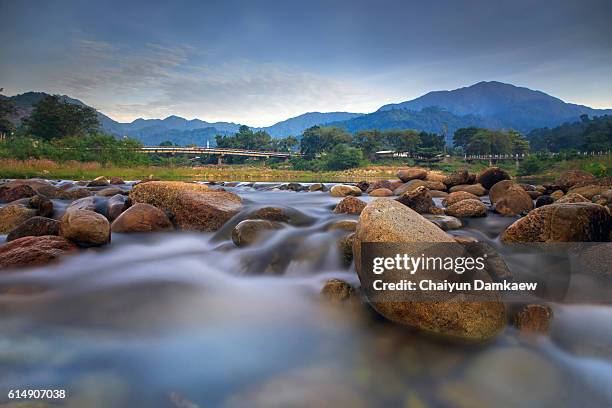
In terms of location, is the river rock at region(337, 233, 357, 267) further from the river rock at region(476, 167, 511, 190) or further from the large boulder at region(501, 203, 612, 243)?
the river rock at region(476, 167, 511, 190)

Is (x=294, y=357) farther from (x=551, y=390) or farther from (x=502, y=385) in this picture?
(x=551, y=390)

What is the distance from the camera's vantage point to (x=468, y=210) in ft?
30.3

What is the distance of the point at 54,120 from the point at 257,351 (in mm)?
84343

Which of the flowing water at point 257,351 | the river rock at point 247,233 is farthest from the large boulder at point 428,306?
the river rock at point 247,233

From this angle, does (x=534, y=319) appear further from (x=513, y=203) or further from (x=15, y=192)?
(x=15, y=192)

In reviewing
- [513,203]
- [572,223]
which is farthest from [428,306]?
[513,203]

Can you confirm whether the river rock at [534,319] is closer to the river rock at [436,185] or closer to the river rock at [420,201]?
the river rock at [420,201]

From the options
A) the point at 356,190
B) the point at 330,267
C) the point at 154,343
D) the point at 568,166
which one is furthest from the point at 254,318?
the point at 568,166

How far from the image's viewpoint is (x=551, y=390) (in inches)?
120

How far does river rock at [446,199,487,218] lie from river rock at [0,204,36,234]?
37.4 ft

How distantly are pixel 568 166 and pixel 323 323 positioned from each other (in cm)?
5677

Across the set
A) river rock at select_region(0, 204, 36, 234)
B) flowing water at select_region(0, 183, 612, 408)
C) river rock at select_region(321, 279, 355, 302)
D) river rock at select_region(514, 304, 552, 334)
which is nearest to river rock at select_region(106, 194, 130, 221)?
river rock at select_region(0, 204, 36, 234)

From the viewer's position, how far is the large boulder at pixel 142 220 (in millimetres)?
7899

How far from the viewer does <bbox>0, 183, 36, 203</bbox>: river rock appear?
40.9 feet
